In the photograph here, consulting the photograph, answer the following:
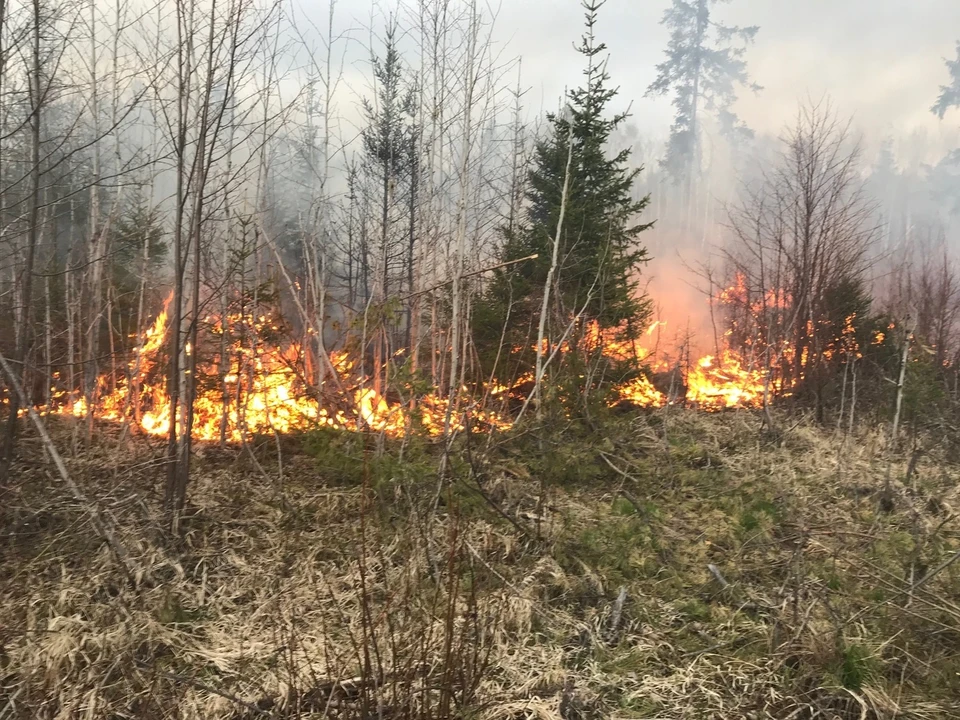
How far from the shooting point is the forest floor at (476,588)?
2.85m

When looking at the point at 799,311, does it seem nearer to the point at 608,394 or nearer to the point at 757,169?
the point at 608,394

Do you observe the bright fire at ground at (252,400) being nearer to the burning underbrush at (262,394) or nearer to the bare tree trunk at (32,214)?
the burning underbrush at (262,394)

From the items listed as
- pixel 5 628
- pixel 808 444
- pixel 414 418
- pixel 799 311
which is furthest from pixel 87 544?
pixel 799 311

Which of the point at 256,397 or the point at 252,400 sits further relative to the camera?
the point at 256,397

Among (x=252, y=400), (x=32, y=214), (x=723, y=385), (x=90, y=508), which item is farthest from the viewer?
(x=723, y=385)

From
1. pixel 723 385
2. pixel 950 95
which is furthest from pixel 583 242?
pixel 950 95

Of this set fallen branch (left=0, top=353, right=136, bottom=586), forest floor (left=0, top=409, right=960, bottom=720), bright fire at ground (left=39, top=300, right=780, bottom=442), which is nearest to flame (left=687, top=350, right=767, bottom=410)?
forest floor (left=0, top=409, right=960, bottom=720)

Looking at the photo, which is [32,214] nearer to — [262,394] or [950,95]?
[262,394]

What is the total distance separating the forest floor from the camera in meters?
2.85

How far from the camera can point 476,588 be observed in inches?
142

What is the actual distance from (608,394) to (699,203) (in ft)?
92.4

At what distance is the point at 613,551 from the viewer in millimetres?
4578

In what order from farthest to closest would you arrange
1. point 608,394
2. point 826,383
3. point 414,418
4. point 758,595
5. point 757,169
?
point 757,169
point 826,383
point 608,394
point 414,418
point 758,595

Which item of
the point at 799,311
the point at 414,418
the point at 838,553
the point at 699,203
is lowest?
the point at 838,553
